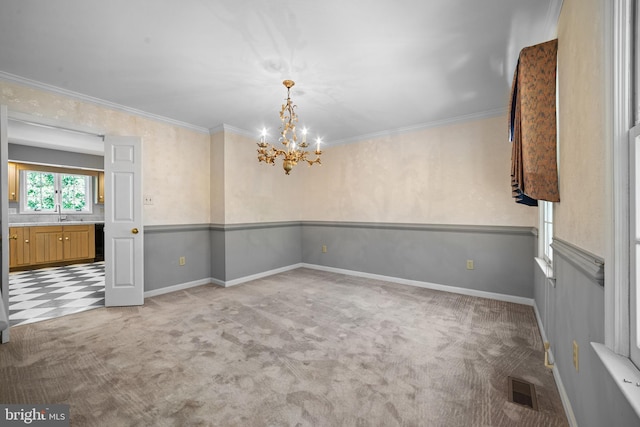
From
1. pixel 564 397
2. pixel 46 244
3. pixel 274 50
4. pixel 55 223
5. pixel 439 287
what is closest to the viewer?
pixel 564 397

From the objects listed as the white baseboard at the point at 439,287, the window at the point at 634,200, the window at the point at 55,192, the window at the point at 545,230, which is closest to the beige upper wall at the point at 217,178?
the white baseboard at the point at 439,287

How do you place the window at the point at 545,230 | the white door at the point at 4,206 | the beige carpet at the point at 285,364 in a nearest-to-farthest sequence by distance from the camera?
the beige carpet at the point at 285,364, the white door at the point at 4,206, the window at the point at 545,230

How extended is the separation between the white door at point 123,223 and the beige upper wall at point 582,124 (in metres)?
4.08

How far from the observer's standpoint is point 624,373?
0.85 m

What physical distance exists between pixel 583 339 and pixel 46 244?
7.72m

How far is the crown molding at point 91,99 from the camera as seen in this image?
2.64m

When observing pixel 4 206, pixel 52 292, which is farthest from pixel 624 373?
pixel 52 292

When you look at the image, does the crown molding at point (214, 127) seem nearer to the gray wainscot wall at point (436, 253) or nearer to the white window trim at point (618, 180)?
the gray wainscot wall at point (436, 253)

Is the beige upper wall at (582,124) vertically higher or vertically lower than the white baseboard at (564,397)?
higher

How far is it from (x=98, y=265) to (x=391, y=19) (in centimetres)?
695

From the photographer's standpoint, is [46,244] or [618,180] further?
[46,244]

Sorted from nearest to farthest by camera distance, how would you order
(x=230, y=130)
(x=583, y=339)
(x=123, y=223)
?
(x=583, y=339)
(x=123, y=223)
(x=230, y=130)

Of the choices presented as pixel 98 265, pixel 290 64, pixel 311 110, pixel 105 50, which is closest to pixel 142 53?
pixel 105 50

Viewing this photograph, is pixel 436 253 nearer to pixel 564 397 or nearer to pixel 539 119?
pixel 564 397
